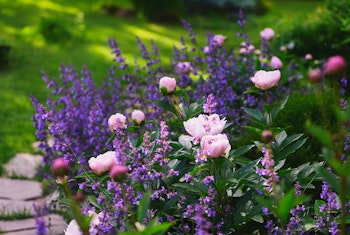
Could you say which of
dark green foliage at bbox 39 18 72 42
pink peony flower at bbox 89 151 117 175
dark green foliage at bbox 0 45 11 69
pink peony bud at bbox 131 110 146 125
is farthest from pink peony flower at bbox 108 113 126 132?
dark green foliage at bbox 39 18 72 42

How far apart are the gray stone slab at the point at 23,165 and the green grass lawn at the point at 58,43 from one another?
0.07 meters

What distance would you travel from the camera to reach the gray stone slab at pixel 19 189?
12.0 feet

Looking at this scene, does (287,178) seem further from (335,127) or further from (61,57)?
A: (61,57)

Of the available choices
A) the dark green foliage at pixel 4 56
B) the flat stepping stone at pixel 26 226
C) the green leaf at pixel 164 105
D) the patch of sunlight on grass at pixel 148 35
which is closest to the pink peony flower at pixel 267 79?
the green leaf at pixel 164 105

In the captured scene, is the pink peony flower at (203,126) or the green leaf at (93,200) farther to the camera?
the pink peony flower at (203,126)

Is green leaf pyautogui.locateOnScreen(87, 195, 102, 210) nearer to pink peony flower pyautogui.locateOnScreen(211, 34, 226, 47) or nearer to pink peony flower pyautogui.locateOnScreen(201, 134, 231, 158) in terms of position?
pink peony flower pyautogui.locateOnScreen(201, 134, 231, 158)

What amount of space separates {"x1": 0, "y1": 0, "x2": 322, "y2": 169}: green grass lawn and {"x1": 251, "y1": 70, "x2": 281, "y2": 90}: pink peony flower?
2388 millimetres

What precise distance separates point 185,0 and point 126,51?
4078 mm

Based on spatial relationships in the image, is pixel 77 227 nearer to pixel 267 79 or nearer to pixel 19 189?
pixel 267 79

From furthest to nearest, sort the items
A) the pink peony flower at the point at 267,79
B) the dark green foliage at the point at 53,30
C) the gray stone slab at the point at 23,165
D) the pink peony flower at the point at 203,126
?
1. the dark green foliage at the point at 53,30
2. the gray stone slab at the point at 23,165
3. the pink peony flower at the point at 267,79
4. the pink peony flower at the point at 203,126

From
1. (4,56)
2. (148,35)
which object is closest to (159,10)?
(148,35)

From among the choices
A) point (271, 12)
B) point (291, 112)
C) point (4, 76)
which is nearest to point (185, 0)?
point (271, 12)

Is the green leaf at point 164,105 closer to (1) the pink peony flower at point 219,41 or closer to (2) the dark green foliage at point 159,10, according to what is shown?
(1) the pink peony flower at point 219,41

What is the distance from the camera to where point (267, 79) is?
2182 millimetres
